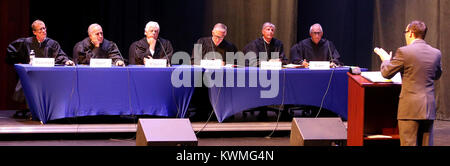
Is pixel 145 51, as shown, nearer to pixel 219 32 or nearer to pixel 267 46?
pixel 219 32

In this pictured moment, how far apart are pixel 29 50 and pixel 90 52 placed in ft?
2.31

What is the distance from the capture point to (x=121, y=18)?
8.74 m

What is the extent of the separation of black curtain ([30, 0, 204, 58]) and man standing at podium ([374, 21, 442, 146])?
5.21m

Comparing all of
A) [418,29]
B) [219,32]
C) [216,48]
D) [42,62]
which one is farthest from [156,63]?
[418,29]

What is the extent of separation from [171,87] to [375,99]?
7.70ft

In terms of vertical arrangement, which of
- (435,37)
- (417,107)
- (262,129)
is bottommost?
(262,129)

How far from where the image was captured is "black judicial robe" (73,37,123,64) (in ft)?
23.5

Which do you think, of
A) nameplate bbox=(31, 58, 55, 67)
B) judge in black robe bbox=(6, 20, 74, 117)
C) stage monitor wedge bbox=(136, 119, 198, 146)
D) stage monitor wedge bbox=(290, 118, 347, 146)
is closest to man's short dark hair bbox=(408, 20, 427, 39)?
stage monitor wedge bbox=(290, 118, 347, 146)

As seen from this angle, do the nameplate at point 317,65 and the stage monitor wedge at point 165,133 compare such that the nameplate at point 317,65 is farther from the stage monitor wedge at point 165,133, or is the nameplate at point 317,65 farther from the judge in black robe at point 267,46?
the stage monitor wedge at point 165,133

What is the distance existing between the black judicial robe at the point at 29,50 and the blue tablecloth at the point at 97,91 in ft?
2.96

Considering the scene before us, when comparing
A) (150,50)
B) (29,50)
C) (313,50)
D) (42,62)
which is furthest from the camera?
(313,50)
